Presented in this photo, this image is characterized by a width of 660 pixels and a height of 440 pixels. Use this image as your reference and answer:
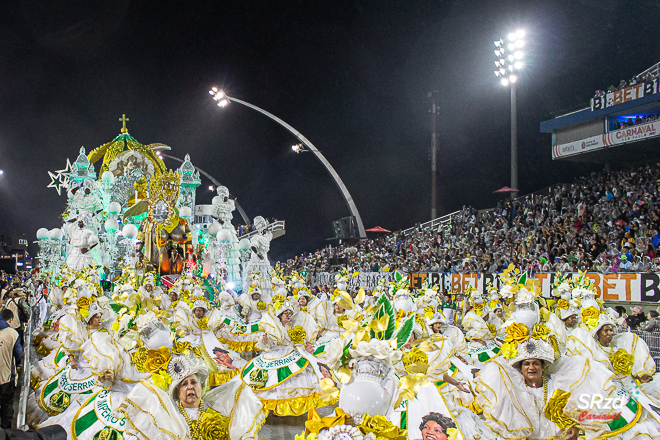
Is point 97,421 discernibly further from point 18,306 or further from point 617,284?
point 617,284

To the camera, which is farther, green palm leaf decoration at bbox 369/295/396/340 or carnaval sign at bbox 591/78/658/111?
carnaval sign at bbox 591/78/658/111

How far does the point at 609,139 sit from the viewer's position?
65.5ft

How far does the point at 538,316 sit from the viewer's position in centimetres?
685

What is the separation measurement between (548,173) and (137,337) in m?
29.4

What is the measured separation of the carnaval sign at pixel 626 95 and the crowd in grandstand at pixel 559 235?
2455 millimetres

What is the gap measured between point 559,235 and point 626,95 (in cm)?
633

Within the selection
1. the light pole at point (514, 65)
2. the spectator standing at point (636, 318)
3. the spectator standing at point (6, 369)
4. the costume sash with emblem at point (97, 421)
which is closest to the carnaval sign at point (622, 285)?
the spectator standing at point (636, 318)

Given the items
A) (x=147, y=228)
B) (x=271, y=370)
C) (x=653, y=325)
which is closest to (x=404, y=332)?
(x=271, y=370)

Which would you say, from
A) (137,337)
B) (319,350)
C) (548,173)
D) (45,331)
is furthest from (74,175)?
(548,173)

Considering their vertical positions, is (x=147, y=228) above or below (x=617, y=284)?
above

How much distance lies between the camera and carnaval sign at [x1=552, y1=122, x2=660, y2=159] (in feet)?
60.7

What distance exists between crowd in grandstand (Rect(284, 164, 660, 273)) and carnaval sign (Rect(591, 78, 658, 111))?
2455 mm

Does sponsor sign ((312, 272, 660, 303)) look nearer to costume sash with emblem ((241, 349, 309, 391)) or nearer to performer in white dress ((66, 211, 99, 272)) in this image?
costume sash with emblem ((241, 349, 309, 391))

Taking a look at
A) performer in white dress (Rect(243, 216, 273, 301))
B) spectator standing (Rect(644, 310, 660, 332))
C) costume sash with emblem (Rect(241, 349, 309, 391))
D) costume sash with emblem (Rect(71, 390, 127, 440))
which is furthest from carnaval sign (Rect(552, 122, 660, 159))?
costume sash with emblem (Rect(71, 390, 127, 440))
